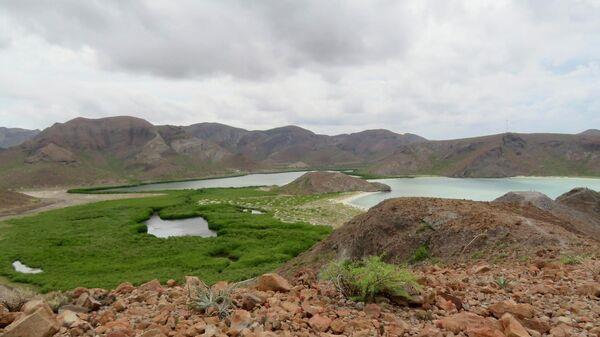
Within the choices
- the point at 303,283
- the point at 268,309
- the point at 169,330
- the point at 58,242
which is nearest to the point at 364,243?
the point at 303,283

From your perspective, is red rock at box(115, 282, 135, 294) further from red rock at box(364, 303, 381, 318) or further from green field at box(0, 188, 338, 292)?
green field at box(0, 188, 338, 292)

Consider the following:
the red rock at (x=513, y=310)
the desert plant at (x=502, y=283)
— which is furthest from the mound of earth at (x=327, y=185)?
the red rock at (x=513, y=310)

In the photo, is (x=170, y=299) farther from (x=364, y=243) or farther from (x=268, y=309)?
(x=364, y=243)

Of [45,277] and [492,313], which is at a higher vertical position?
[492,313]

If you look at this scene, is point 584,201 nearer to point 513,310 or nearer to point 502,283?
point 502,283

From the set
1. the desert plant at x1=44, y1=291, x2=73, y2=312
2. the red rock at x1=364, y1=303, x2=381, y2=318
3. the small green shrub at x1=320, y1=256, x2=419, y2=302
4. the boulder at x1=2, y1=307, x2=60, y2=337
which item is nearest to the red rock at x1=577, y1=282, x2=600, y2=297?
the small green shrub at x1=320, y1=256, x2=419, y2=302

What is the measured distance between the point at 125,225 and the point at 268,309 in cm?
5581

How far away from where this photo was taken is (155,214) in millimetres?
74000

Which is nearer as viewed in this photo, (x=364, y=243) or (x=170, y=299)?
(x=170, y=299)

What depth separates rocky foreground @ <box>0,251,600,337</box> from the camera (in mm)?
5996

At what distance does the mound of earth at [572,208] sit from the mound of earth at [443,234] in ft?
2.66

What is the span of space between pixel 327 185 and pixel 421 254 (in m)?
91.9

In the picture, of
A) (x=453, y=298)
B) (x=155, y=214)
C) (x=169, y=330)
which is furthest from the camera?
(x=155, y=214)

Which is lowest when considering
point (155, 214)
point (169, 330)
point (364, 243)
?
point (155, 214)
